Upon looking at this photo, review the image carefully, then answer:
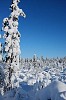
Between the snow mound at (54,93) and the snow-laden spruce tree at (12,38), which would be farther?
the snow-laden spruce tree at (12,38)

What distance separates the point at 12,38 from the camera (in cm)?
2911

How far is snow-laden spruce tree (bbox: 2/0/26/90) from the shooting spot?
93.8 ft

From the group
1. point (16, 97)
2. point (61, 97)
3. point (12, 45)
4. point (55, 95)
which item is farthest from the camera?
point (12, 45)

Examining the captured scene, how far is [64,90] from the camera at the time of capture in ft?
44.3

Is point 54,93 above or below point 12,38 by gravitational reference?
below

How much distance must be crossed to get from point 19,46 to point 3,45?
2.06 metres

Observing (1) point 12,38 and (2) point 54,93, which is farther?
(1) point 12,38

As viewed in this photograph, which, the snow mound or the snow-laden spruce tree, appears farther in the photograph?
the snow-laden spruce tree

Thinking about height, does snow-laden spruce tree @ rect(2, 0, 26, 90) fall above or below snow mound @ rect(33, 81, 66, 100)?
above

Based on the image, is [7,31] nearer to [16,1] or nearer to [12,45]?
[12,45]

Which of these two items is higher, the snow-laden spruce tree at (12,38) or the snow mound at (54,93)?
the snow-laden spruce tree at (12,38)

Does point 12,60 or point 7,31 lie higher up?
point 7,31

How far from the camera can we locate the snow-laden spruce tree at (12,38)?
93.8 ft

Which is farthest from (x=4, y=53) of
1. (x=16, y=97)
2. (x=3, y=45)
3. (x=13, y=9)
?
(x=16, y=97)
